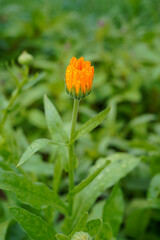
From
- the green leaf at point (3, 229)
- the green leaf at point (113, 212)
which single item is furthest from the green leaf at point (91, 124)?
the green leaf at point (3, 229)

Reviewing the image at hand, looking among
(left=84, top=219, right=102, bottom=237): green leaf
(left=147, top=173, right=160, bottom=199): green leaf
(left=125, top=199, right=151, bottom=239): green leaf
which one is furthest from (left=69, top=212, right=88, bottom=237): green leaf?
(left=125, top=199, right=151, bottom=239): green leaf

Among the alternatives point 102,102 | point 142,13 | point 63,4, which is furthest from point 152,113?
point 63,4

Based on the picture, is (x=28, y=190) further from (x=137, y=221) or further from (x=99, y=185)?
(x=137, y=221)

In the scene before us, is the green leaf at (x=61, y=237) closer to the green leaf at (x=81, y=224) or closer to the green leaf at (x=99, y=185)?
the green leaf at (x=81, y=224)

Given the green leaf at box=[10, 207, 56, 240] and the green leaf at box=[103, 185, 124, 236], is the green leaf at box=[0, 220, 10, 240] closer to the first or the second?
the green leaf at box=[10, 207, 56, 240]

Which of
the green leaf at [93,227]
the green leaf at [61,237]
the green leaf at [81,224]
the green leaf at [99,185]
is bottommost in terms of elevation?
the green leaf at [99,185]

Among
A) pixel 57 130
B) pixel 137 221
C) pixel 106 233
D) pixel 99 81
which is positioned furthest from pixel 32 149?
pixel 99 81
